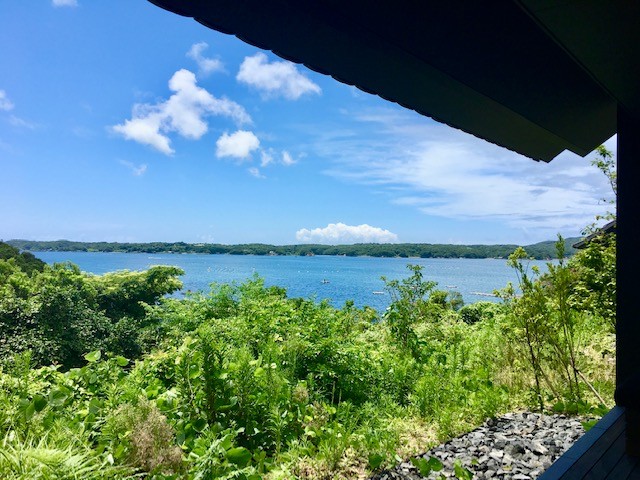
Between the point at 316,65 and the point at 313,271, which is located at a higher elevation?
the point at 316,65

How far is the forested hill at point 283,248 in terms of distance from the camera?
1688 cm

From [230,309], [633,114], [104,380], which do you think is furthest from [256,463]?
[230,309]

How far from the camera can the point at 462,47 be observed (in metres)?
1.29

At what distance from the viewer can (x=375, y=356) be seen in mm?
3877

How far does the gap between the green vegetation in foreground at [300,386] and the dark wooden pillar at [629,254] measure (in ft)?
4.10

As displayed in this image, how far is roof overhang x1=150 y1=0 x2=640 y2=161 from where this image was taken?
3.37 ft

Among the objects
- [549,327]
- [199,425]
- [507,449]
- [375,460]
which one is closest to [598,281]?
[549,327]

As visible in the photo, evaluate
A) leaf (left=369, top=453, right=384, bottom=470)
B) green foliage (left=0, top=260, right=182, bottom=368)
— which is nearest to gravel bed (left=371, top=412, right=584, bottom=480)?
leaf (left=369, top=453, right=384, bottom=470)

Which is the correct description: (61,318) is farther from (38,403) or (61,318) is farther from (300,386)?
(38,403)

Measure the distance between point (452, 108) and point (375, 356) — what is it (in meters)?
2.79

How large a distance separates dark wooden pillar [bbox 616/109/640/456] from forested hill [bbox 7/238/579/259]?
11.8 meters

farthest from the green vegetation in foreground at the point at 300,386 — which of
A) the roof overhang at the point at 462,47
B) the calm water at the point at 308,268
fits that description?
the calm water at the point at 308,268

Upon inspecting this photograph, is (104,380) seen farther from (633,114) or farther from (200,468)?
(633,114)

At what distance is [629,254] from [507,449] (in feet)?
4.79
